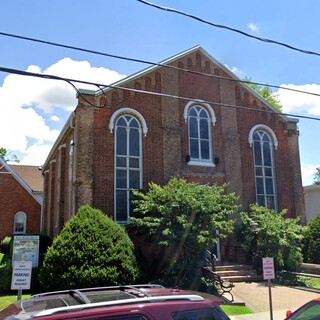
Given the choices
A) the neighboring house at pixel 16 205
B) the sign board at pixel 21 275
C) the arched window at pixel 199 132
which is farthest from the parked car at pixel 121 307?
the neighboring house at pixel 16 205

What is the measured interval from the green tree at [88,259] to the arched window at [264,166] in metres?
8.73

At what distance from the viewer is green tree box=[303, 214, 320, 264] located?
17391 millimetres

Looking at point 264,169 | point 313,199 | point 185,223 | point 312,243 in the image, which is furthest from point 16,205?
point 313,199

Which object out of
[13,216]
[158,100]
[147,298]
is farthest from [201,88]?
[13,216]

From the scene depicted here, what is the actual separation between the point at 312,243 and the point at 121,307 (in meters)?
16.1

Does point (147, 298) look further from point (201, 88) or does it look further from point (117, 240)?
point (201, 88)

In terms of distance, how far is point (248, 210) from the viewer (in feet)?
59.6

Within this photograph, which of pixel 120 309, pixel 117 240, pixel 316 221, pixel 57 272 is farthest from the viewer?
pixel 316 221

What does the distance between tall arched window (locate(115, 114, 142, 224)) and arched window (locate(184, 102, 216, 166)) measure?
2.55 m

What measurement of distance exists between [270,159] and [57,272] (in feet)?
40.0

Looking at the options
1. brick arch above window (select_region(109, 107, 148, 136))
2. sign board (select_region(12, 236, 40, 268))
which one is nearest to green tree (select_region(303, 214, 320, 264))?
brick arch above window (select_region(109, 107, 148, 136))

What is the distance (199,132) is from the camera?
18.2m

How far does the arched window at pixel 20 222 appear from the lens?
29359 mm

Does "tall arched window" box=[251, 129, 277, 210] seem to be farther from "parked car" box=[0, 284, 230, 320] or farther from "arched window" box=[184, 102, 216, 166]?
"parked car" box=[0, 284, 230, 320]
